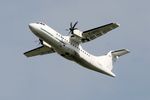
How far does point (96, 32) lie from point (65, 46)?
398 cm

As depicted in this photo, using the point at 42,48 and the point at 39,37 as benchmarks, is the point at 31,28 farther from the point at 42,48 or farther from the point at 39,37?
the point at 42,48

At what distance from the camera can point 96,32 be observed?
77250 mm

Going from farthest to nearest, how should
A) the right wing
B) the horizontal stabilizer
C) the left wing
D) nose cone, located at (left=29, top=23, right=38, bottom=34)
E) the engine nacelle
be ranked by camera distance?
the horizontal stabilizer, the right wing, the engine nacelle, the left wing, nose cone, located at (left=29, top=23, right=38, bottom=34)

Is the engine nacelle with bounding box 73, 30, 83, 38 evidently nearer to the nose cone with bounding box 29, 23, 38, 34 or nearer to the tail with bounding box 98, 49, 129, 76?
the nose cone with bounding box 29, 23, 38, 34

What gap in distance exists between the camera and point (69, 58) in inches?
3076

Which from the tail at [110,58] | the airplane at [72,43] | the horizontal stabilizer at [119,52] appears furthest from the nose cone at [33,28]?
the horizontal stabilizer at [119,52]

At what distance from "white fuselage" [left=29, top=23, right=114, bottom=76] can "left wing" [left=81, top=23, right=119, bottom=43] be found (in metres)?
1.31

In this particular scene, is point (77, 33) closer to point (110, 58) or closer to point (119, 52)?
point (119, 52)

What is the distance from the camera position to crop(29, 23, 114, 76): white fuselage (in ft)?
246

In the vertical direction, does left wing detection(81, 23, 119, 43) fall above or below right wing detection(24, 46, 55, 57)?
above

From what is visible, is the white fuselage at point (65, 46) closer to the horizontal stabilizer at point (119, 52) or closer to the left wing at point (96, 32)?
the left wing at point (96, 32)

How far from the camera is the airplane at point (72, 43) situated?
247 ft

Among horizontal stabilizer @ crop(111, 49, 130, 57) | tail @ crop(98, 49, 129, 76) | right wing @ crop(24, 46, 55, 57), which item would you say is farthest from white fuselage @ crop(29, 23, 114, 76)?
horizontal stabilizer @ crop(111, 49, 130, 57)

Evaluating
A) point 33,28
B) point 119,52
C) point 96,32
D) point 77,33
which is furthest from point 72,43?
point 119,52
